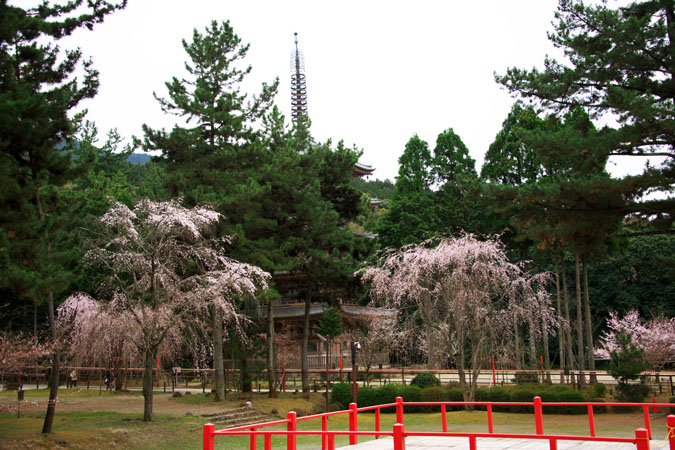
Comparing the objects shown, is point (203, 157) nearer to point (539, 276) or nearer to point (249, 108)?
point (249, 108)

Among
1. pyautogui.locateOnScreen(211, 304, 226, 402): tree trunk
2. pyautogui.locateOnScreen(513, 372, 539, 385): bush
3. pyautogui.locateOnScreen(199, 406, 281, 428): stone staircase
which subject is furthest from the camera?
pyautogui.locateOnScreen(513, 372, 539, 385): bush

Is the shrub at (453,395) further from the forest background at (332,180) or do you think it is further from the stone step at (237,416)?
the stone step at (237,416)

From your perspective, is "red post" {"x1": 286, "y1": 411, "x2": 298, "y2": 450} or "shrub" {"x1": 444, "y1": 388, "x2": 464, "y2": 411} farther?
"shrub" {"x1": 444, "y1": 388, "x2": 464, "y2": 411}

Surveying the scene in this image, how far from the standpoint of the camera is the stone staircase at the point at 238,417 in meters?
21.9

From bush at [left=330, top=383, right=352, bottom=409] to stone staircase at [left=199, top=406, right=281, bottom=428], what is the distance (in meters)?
4.57

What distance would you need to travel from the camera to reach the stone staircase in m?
21.9

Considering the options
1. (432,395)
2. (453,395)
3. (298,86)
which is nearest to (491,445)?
(432,395)

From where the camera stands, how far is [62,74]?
15.8 m

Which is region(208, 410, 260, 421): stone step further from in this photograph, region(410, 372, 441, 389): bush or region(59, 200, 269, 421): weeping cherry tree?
region(410, 372, 441, 389): bush

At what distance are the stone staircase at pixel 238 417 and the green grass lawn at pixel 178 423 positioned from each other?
25.5 inches

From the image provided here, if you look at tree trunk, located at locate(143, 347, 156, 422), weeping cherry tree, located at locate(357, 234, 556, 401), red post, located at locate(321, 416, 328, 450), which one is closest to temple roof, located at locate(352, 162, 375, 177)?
weeping cherry tree, located at locate(357, 234, 556, 401)

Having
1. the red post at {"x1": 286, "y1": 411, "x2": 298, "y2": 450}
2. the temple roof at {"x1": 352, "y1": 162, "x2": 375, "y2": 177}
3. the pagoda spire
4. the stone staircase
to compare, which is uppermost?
the pagoda spire

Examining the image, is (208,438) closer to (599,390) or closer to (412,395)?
(412,395)

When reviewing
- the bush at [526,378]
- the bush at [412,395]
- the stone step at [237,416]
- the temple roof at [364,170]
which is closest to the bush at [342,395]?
the bush at [412,395]
